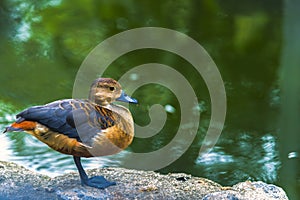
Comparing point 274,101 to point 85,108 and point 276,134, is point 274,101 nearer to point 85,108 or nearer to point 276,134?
point 276,134

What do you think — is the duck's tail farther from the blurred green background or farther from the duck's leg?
the blurred green background

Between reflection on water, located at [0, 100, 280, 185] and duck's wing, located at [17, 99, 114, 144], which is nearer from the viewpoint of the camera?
duck's wing, located at [17, 99, 114, 144]

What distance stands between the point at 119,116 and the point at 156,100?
85.0 inches

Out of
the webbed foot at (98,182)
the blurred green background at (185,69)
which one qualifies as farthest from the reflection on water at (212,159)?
the webbed foot at (98,182)

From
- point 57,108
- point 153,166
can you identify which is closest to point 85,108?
point 57,108

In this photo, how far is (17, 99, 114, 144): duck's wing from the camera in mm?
3111

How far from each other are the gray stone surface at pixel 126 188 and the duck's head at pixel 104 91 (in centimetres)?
44

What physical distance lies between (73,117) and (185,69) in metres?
2.99

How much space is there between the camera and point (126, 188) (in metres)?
3.44

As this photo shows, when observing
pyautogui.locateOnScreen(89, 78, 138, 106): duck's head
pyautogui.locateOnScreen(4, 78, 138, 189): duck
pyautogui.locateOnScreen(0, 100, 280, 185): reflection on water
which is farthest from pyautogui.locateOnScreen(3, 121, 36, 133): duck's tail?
pyautogui.locateOnScreen(0, 100, 280, 185): reflection on water

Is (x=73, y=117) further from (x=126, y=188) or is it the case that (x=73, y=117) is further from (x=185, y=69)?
(x=185, y=69)

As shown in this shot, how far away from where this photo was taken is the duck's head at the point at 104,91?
3.23 m

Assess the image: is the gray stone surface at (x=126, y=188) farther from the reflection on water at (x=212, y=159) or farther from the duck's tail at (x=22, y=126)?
the reflection on water at (x=212, y=159)

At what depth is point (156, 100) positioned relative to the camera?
213 inches
